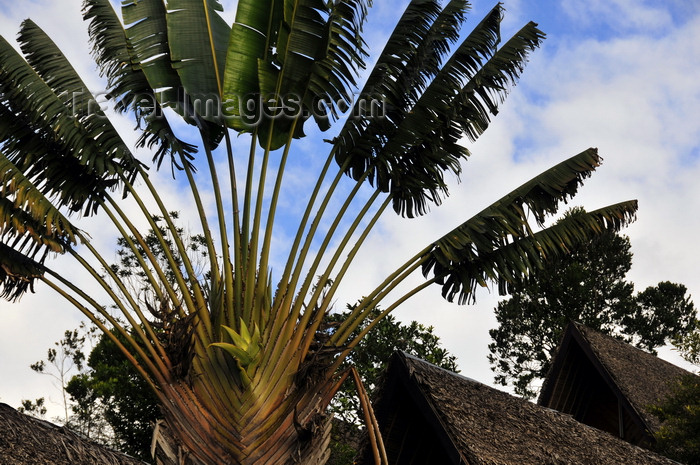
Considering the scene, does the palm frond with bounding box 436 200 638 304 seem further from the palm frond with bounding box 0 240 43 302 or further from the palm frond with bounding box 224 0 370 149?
the palm frond with bounding box 0 240 43 302

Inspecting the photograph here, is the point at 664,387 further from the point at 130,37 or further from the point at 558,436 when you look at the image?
the point at 130,37

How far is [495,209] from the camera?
7348 mm

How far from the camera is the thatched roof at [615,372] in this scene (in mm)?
12984

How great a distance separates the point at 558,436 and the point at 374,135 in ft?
14.2

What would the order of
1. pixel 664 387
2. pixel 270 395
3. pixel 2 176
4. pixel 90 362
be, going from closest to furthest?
pixel 270 395 < pixel 2 176 < pixel 664 387 < pixel 90 362

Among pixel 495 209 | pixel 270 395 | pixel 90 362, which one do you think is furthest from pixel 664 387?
pixel 90 362

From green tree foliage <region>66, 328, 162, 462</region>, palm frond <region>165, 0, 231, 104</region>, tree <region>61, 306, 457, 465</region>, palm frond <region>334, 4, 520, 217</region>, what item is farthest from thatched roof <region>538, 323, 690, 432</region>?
green tree foliage <region>66, 328, 162, 462</region>

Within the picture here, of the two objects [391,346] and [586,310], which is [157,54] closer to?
[391,346]

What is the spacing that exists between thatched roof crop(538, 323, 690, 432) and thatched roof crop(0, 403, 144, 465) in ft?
29.4

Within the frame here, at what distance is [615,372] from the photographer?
1327 centimetres

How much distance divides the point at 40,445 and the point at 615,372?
10.0 m

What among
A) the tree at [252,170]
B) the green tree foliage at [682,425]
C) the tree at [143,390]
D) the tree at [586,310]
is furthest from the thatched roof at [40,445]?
the tree at [586,310]
